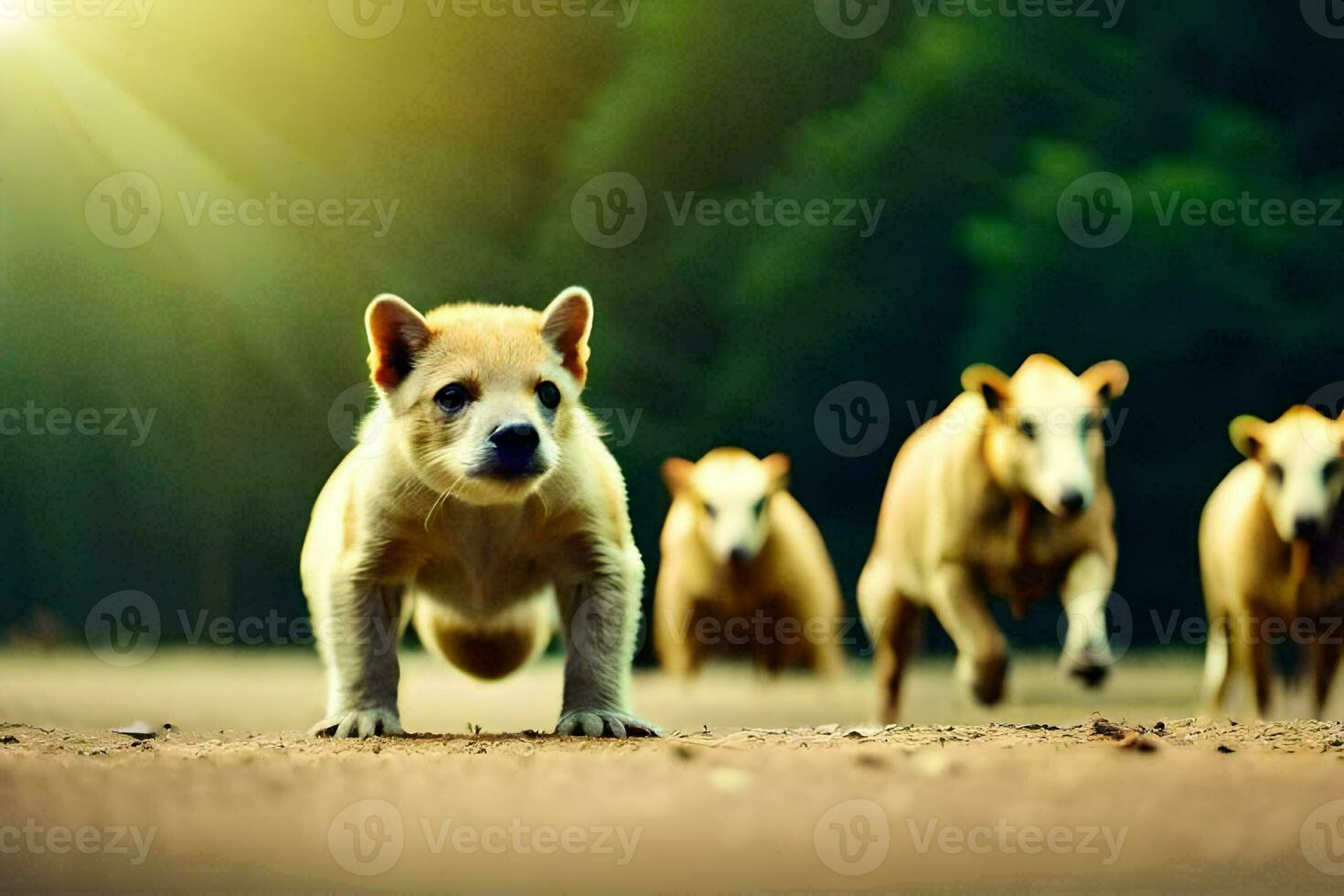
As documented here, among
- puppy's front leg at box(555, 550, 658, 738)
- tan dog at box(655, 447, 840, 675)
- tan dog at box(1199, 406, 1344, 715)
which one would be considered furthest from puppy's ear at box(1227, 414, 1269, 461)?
puppy's front leg at box(555, 550, 658, 738)

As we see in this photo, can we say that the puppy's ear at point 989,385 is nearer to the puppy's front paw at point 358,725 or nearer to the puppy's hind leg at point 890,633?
the puppy's hind leg at point 890,633

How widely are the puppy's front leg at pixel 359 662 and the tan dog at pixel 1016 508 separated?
9.16 feet

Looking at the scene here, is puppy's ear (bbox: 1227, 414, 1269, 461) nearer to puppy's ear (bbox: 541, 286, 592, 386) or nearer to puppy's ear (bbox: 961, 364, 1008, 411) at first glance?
puppy's ear (bbox: 961, 364, 1008, 411)

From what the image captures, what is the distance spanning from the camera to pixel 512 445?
14.9ft

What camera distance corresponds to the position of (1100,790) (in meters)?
3.21

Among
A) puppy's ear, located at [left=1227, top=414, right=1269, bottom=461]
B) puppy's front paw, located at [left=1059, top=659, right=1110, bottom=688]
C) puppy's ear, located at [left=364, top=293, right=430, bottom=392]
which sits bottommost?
puppy's front paw, located at [left=1059, top=659, right=1110, bottom=688]

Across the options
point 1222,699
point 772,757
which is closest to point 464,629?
point 772,757

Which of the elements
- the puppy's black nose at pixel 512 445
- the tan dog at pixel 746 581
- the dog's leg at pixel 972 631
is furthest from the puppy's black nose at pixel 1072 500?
the puppy's black nose at pixel 512 445

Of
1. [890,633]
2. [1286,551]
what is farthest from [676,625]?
[1286,551]

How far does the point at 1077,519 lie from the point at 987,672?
84cm

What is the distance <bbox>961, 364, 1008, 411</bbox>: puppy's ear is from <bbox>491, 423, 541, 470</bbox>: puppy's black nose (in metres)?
3.18

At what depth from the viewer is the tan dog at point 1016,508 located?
6859 millimetres

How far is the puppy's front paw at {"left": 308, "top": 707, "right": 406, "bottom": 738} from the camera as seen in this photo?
15.6 feet

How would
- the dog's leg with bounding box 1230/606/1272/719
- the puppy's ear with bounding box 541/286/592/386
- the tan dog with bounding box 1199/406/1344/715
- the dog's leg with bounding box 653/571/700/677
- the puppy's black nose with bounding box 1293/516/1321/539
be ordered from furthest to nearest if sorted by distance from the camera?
the dog's leg with bounding box 653/571/700/677
the dog's leg with bounding box 1230/606/1272/719
the tan dog with bounding box 1199/406/1344/715
the puppy's black nose with bounding box 1293/516/1321/539
the puppy's ear with bounding box 541/286/592/386
